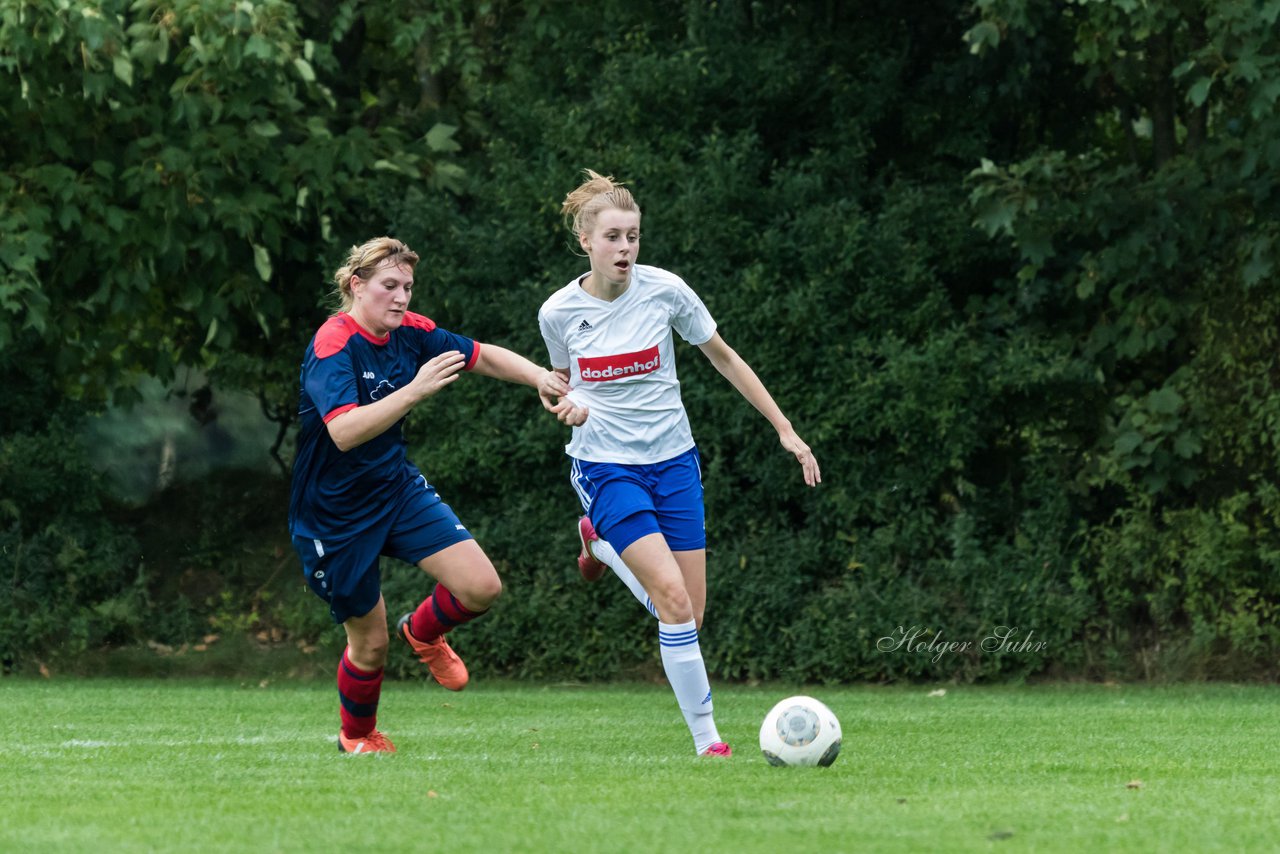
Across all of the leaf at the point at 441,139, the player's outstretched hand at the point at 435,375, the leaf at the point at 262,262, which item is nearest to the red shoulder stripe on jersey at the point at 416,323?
the player's outstretched hand at the point at 435,375

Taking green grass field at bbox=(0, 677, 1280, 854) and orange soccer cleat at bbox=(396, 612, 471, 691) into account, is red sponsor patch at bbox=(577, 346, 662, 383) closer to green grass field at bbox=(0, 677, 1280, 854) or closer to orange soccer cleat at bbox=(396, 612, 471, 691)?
orange soccer cleat at bbox=(396, 612, 471, 691)

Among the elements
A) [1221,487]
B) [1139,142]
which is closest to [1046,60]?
[1139,142]

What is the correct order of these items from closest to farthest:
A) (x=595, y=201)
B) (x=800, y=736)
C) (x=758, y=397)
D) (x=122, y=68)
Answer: (x=800, y=736)
(x=595, y=201)
(x=758, y=397)
(x=122, y=68)

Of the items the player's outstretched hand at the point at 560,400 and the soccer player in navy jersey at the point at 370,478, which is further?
the soccer player in navy jersey at the point at 370,478

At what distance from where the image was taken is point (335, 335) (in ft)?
22.2

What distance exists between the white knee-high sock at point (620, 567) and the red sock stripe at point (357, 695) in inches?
43.8

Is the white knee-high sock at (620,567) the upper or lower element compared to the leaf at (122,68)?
lower

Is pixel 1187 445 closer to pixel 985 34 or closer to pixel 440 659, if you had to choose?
pixel 985 34

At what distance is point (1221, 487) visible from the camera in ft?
39.9

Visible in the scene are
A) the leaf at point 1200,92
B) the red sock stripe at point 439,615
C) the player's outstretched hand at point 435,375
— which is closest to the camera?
the player's outstretched hand at point 435,375

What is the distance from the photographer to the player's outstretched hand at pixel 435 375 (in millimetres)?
6297

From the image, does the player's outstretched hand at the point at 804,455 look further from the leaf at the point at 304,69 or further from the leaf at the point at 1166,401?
the leaf at the point at 304,69

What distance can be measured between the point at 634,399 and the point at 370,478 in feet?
3.72

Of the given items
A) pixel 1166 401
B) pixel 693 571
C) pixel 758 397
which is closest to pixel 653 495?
pixel 693 571
